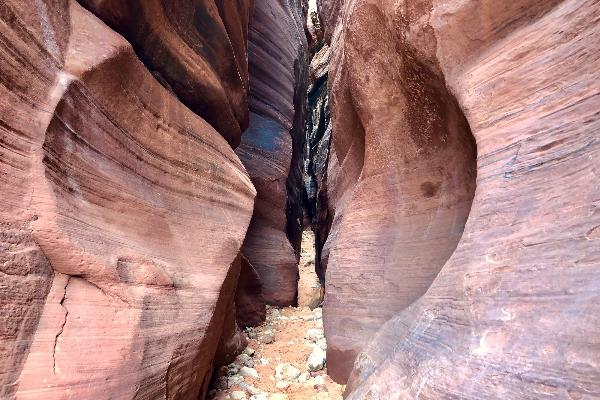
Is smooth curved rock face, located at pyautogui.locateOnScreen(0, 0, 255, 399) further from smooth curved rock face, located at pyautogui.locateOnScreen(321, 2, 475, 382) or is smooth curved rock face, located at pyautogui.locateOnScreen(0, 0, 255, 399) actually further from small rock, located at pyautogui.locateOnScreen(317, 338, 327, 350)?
small rock, located at pyautogui.locateOnScreen(317, 338, 327, 350)

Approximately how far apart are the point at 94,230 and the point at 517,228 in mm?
3145

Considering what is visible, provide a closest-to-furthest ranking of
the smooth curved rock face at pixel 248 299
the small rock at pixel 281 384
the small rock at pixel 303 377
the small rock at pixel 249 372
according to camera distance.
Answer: the small rock at pixel 281 384, the small rock at pixel 303 377, the small rock at pixel 249 372, the smooth curved rock face at pixel 248 299

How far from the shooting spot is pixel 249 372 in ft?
16.9

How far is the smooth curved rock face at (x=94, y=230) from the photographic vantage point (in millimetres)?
2555

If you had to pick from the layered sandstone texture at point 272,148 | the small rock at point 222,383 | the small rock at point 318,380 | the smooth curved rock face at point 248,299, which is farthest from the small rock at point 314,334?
the layered sandstone texture at point 272,148

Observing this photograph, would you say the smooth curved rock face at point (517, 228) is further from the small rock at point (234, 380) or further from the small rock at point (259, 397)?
the small rock at point (234, 380)

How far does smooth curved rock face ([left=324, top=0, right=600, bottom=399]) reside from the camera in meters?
1.92

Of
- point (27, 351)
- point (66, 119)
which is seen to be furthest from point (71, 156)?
point (27, 351)

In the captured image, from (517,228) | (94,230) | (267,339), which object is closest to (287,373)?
(267,339)

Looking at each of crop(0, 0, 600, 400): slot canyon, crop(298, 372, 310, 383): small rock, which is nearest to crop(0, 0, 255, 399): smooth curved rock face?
crop(0, 0, 600, 400): slot canyon

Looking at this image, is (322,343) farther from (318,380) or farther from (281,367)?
(318,380)

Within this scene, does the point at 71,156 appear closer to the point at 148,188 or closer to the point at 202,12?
the point at 148,188

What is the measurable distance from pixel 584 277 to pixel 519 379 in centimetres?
60

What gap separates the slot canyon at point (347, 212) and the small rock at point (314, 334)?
8 centimetres
